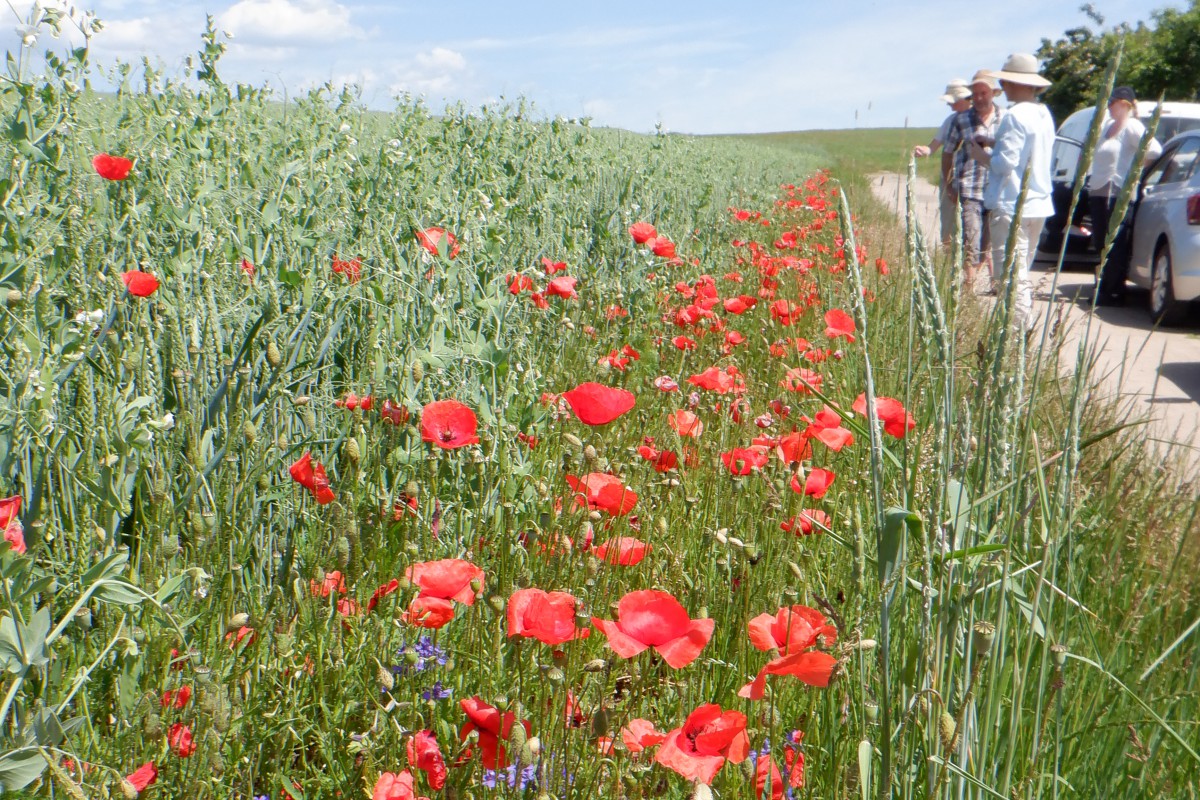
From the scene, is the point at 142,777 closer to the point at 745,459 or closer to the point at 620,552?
the point at 620,552

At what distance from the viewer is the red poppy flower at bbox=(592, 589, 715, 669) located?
1155mm

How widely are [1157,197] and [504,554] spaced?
26.4 ft

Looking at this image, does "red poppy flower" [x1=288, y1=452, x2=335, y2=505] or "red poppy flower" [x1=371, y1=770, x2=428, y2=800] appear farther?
"red poppy flower" [x1=288, y1=452, x2=335, y2=505]

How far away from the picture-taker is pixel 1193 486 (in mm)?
2791

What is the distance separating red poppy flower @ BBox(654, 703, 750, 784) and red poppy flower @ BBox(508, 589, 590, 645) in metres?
0.17

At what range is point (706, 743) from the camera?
1125 mm

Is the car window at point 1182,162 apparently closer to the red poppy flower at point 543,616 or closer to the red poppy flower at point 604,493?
the red poppy flower at point 604,493

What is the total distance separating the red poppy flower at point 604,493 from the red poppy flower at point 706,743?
48 cm

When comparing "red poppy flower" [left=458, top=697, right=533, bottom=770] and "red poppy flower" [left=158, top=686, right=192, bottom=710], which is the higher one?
"red poppy flower" [left=458, top=697, right=533, bottom=770]

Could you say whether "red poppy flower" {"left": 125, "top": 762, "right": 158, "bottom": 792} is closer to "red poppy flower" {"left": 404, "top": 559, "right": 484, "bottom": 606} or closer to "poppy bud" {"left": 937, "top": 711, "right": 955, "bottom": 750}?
"red poppy flower" {"left": 404, "top": 559, "right": 484, "bottom": 606}

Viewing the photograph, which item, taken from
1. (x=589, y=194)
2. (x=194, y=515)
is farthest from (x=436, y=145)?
(x=194, y=515)

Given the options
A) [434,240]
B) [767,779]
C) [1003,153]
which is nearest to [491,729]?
[767,779]

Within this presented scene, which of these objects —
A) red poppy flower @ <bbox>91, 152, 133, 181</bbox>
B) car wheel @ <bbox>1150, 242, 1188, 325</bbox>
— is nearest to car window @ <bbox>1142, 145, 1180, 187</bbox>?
car wheel @ <bbox>1150, 242, 1188, 325</bbox>

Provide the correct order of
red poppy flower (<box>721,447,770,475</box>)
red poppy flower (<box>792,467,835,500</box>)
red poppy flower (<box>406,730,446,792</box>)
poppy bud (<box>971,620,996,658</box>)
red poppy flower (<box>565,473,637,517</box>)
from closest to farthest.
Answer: poppy bud (<box>971,620,996,658</box>), red poppy flower (<box>406,730,446,792</box>), red poppy flower (<box>565,473,637,517</box>), red poppy flower (<box>792,467,835,500</box>), red poppy flower (<box>721,447,770,475</box>)
